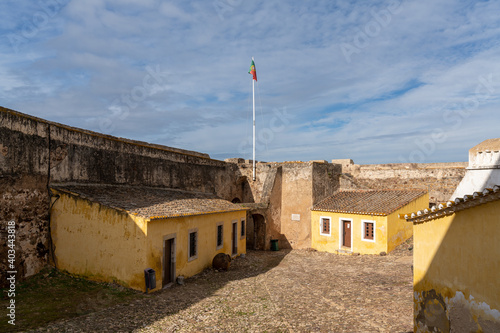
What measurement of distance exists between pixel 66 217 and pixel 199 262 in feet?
18.7

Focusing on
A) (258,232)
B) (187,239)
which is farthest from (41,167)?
(258,232)

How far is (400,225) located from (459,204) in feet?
46.7

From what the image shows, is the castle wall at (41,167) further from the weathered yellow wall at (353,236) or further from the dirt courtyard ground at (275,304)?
the weathered yellow wall at (353,236)

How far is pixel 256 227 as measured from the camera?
74.6 ft

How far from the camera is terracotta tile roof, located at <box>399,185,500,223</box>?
521 centimetres

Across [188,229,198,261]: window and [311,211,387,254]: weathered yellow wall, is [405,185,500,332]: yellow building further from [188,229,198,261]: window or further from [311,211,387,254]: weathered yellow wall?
[311,211,387,254]: weathered yellow wall

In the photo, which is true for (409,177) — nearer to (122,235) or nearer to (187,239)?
(187,239)

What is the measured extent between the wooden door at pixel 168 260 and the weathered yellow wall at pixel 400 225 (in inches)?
471

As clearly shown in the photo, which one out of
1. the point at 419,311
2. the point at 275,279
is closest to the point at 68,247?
the point at 275,279

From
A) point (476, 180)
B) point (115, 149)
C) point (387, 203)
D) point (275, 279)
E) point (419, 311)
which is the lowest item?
A: point (275, 279)

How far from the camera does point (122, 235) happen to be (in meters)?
11.3

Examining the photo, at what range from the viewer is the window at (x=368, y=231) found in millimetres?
18489

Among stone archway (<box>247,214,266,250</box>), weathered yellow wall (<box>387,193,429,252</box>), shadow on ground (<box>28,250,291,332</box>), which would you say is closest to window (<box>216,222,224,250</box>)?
shadow on ground (<box>28,250,291,332</box>)

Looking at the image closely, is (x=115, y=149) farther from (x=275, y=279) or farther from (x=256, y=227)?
(x=256, y=227)
